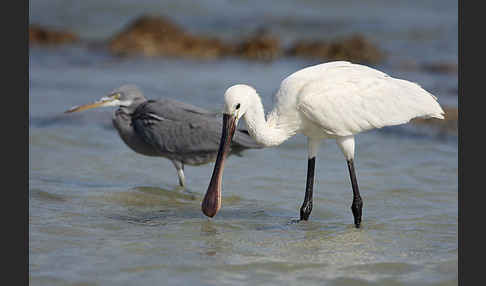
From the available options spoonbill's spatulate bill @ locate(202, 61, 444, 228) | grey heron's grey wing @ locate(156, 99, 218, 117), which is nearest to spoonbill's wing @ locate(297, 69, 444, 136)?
spoonbill's spatulate bill @ locate(202, 61, 444, 228)

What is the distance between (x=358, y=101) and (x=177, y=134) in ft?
8.39

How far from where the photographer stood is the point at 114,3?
23734mm

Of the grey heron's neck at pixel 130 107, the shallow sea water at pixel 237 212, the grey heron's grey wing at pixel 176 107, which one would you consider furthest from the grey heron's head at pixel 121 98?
the shallow sea water at pixel 237 212

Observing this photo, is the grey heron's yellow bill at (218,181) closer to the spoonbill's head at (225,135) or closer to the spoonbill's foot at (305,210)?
the spoonbill's head at (225,135)

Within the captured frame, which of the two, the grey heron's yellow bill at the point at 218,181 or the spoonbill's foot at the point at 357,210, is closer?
the grey heron's yellow bill at the point at 218,181

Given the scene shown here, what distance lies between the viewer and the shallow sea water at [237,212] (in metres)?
5.88

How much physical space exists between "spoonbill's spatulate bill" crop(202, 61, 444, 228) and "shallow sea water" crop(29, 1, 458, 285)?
2.12 ft

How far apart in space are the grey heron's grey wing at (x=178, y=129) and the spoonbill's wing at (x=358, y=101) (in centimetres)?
208

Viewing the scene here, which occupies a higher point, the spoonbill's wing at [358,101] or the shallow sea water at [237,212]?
the spoonbill's wing at [358,101]

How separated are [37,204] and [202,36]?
13172mm

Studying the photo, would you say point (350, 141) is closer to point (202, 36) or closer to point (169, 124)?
point (169, 124)

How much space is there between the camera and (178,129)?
9.09m

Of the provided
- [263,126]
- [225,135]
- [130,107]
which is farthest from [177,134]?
[225,135]

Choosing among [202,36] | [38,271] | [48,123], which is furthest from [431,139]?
[202,36]
